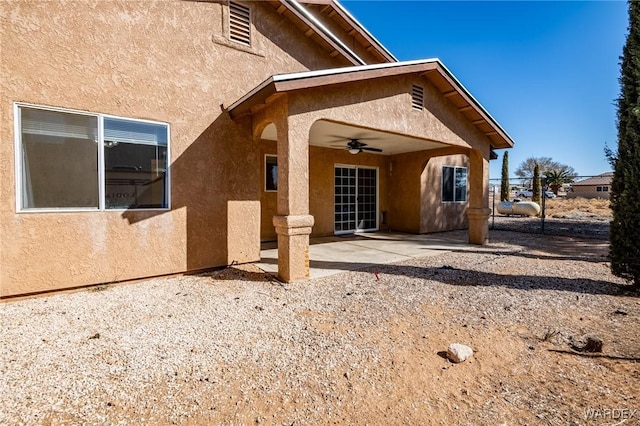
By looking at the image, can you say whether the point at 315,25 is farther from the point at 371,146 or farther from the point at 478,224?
the point at 478,224

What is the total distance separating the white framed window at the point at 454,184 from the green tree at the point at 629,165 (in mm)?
7517

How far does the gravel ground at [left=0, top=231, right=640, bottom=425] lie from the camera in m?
2.38

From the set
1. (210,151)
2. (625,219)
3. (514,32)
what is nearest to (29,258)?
(210,151)

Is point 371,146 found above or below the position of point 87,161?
above

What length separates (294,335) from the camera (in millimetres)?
3619

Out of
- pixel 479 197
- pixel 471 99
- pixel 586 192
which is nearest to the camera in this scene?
pixel 471 99

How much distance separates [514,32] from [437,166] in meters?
5.27

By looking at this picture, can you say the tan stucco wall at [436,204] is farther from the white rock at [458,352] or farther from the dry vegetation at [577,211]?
the dry vegetation at [577,211]

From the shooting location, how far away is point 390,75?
6504mm

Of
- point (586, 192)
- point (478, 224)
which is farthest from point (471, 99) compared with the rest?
point (586, 192)

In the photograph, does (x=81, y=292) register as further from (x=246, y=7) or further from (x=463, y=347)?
(x=246, y=7)

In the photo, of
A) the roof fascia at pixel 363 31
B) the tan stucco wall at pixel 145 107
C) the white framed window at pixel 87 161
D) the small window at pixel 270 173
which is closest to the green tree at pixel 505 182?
the roof fascia at pixel 363 31

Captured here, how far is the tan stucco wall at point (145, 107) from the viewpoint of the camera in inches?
178

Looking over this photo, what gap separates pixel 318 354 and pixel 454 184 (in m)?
12.2
